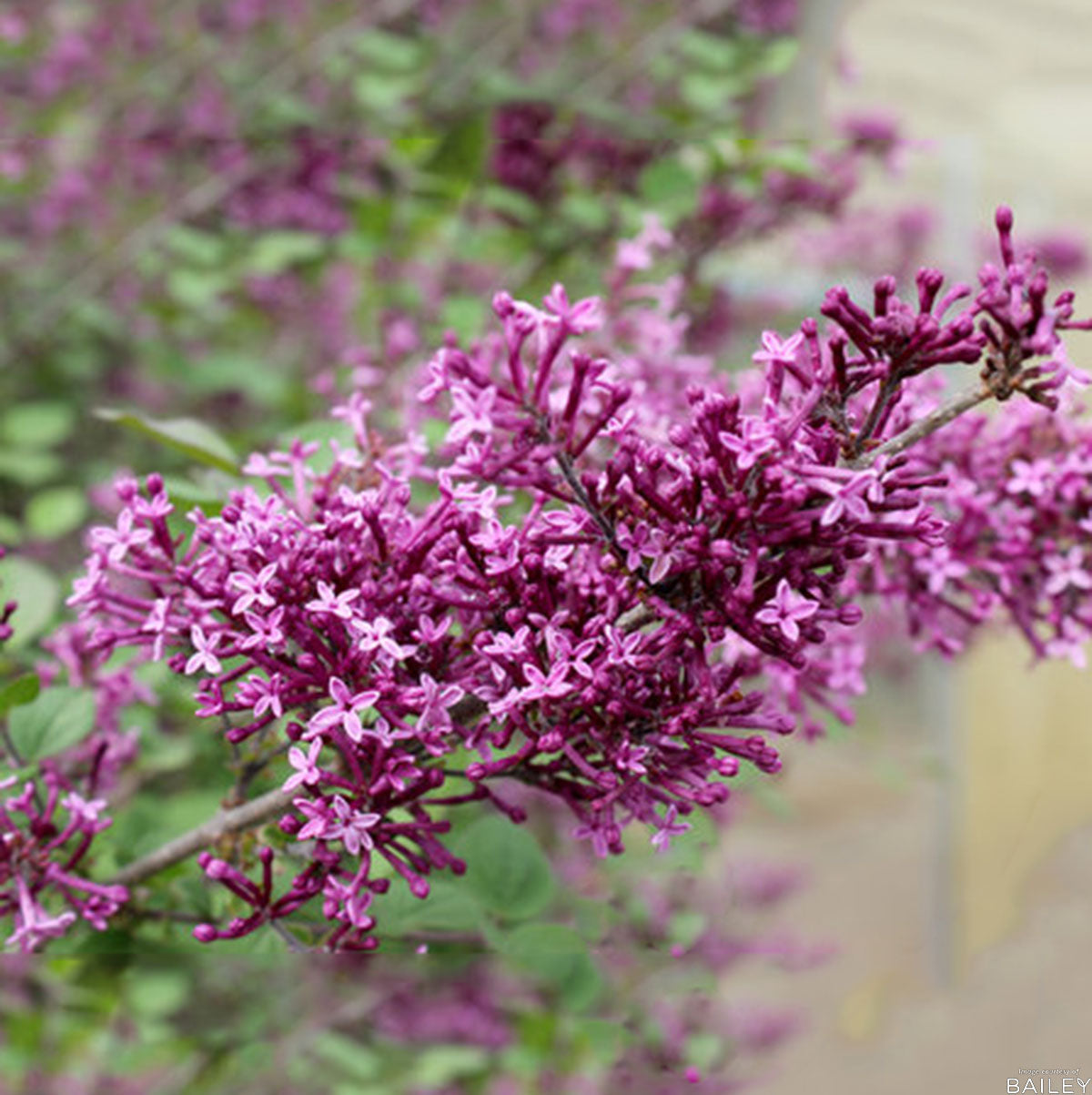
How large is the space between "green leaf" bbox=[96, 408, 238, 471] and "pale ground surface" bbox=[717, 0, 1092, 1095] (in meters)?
0.98

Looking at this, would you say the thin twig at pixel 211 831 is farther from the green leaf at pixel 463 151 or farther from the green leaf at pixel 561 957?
the green leaf at pixel 463 151

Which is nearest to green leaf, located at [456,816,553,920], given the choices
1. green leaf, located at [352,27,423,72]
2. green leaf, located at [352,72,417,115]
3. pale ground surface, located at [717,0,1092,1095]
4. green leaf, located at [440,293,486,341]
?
green leaf, located at [440,293,486,341]

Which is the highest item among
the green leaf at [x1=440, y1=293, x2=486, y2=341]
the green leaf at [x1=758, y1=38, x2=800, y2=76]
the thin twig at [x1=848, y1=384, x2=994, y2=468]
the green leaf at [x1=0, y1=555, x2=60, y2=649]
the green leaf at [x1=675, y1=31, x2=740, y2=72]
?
the green leaf at [x1=675, y1=31, x2=740, y2=72]

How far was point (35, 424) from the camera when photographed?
1.42m

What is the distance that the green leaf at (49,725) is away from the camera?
0.63m

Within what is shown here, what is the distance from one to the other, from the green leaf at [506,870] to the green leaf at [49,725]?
0.64 ft

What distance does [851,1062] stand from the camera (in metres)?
2.37

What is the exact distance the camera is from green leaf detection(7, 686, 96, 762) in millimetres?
626

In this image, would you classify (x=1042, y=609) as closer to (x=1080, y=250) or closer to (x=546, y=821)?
(x=546, y=821)

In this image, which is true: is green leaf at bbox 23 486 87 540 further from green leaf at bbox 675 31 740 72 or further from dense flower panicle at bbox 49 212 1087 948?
green leaf at bbox 675 31 740 72

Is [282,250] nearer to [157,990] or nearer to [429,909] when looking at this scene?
[157,990]

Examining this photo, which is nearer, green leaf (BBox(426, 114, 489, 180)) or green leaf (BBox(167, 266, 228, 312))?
green leaf (BBox(426, 114, 489, 180))

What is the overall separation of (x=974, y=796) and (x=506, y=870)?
5.37 ft

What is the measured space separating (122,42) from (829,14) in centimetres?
122
